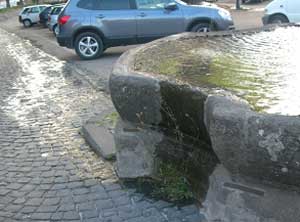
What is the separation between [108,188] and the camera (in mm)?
4590

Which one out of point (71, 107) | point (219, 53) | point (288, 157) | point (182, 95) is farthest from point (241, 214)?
point (71, 107)

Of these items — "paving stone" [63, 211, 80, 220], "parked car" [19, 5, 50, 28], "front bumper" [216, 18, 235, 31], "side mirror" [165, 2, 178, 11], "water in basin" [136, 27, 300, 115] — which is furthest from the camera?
"parked car" [19, 5, 50, 28]

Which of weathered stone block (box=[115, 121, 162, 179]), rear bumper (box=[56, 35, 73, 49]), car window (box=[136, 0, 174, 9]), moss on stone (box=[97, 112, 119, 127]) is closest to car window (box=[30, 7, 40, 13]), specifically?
rear bumper (box=[56, 35, 73, 49])

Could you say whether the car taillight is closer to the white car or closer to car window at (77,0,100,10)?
car window at (77,0,100,10)

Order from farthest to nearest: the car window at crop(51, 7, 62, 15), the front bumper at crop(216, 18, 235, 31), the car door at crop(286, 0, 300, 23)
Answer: the car window at crop(51, 7, 62, 15) → the car door at crop(286, 0, 300, 23) → the front bumper at crop(216, 18, 235, 31)

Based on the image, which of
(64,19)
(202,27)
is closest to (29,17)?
(64,19)

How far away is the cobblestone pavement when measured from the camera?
412 centimetres

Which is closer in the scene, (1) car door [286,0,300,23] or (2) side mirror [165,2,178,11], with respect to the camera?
(2) side mirror [165,2,178,11]

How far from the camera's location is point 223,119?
3113 millimetres

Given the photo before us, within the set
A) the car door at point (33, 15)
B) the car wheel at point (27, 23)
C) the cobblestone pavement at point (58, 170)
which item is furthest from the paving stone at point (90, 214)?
the car door at point (33, 15)

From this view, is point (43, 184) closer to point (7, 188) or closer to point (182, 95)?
point (7, 188)

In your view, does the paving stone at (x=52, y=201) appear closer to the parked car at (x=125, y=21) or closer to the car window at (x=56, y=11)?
the parked car at (x=125, y=21)

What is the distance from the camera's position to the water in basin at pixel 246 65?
12.0 feet

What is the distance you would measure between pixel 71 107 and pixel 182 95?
444cm
